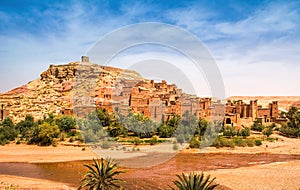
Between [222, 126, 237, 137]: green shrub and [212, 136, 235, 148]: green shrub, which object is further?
[222, 126, 237, 137]: green shrub

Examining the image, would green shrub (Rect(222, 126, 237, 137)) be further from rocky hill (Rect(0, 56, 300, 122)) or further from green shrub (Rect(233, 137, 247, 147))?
rocky hill (Rect(0, 56, 300, 122))

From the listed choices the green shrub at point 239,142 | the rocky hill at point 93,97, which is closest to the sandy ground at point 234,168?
the green shrub at point 239,142

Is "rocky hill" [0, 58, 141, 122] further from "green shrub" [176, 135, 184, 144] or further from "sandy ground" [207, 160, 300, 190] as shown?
"sandy ground" [207, 160, 300, 190]

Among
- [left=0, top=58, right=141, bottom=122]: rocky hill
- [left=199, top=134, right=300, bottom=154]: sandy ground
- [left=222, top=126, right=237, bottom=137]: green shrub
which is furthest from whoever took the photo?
[left=0, top=58, right=141, bottom=122]: rocky hill

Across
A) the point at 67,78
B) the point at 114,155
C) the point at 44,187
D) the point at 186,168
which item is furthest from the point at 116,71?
the point at 44,187

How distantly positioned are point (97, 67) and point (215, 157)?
4258 cm

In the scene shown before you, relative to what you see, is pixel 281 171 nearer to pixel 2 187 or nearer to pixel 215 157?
pixel 215 157

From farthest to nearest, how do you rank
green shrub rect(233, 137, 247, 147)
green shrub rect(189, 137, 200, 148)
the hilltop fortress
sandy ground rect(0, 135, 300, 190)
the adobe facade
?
the adobe facade
the hilltop fortress
green shrub rect(233, 137, 247, 147)
green shrub rect(189, 137, 200, 148)
sandy ground rect(0, 135, 300, 190)

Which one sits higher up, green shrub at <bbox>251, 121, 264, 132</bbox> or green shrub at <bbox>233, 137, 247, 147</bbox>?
green shrub at <bbox>251, 121, 264, 132</bbox>

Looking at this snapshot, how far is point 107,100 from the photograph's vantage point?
44812mm

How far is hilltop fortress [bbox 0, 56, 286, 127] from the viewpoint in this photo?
128ft

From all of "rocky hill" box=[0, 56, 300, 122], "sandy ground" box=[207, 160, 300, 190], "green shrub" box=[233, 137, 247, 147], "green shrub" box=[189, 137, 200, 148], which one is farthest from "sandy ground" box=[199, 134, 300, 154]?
"rocky hill" box=[0, 56, 300, 122]

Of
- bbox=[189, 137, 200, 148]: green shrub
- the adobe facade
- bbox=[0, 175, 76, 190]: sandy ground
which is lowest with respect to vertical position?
bbox=[0, 175, 76, 190]: sandy ground

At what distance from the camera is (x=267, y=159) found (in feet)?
76.4
